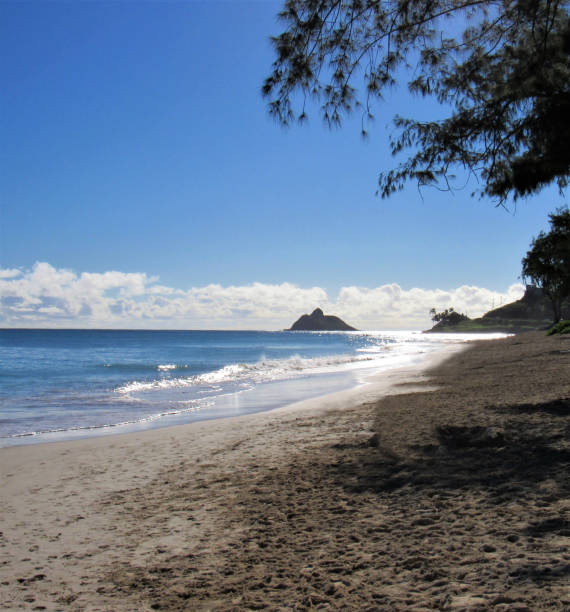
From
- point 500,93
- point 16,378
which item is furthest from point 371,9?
point 16,378

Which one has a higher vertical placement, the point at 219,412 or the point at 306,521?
the point at 306,521

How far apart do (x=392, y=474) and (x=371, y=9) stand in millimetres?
7264

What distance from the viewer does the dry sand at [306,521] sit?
338cm

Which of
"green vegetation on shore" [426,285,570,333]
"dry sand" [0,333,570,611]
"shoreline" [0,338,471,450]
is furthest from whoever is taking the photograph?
"green vegetation on shore" [426,285,570,333]

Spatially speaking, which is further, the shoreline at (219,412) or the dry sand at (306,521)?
the shoreline at (219,412)

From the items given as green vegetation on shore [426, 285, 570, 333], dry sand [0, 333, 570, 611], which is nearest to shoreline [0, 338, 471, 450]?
dry sand [0, 333, 570, 611]

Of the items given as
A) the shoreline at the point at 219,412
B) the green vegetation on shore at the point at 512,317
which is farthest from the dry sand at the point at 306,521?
the green vegetation on shore at the point at 512,317

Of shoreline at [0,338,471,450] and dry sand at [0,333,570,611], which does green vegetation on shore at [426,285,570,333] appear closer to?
shoreline at [0,338,471,450]

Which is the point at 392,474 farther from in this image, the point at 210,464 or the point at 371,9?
the point at 371,9

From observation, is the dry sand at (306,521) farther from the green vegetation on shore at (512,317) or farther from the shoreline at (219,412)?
the green vegetation on shore at (512,317)

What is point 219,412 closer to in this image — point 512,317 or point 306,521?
point 306,521

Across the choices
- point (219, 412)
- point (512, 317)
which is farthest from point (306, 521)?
point (512, 317)

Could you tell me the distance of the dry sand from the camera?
3.38m

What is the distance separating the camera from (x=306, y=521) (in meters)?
4.70
